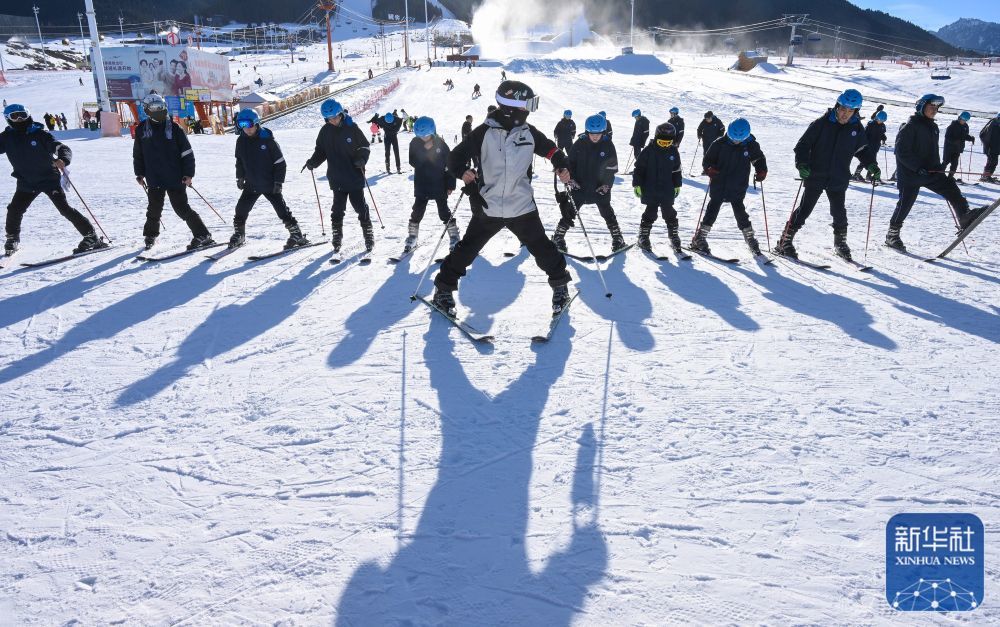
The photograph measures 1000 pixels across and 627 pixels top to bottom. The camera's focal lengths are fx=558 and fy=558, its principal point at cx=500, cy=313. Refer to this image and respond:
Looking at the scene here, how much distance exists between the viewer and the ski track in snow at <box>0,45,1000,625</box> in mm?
2121

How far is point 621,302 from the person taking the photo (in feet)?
16.8

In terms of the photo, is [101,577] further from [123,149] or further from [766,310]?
[123,149]

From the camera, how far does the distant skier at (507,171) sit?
4027 millimetres

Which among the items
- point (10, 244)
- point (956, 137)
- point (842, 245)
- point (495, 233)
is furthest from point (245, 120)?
point (956, 137)

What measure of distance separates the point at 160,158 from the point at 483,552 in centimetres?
624

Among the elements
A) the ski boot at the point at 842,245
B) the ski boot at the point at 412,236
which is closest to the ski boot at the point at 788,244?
the ski boot at the point at 842,245

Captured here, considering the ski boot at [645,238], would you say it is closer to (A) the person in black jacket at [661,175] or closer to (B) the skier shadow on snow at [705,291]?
(A) the person in black jacket at [661,175]

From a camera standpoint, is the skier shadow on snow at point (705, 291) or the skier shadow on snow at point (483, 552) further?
the skier shadow on snow at point (705, 291)

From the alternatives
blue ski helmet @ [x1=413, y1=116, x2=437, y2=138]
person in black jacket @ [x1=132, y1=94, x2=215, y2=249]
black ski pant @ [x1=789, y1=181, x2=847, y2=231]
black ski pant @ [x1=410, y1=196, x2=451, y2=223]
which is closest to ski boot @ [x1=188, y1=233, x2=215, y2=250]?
person in black jacket @ [x1=132, y1=94, x2=215, y2=249]

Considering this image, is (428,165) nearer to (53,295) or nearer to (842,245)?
(53,295)

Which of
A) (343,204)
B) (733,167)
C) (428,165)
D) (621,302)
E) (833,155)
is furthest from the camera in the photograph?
(343,204)

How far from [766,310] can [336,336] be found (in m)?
3.67

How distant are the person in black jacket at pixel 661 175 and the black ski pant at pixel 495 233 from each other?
7.40 ft

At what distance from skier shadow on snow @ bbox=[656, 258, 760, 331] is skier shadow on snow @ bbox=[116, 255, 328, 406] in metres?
3.62
